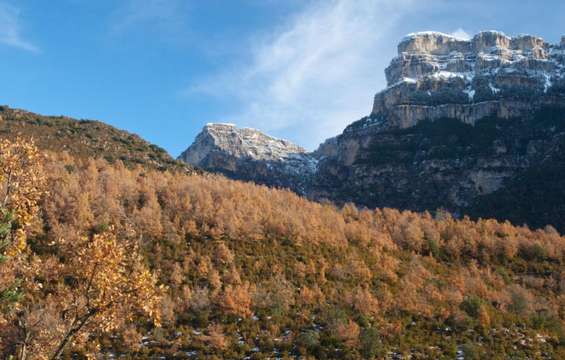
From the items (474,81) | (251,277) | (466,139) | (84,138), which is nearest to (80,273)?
(251,277)

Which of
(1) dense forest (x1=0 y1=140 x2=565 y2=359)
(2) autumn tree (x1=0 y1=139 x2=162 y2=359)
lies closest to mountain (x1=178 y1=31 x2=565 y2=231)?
(1) dense forest (x1=0 y1=140 x2=565 y2=359)

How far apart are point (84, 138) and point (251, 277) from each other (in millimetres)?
41849

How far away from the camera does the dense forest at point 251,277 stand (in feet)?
40.3

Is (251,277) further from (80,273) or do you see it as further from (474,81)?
(474,81)

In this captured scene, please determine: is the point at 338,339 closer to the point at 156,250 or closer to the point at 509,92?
the point at 156,250

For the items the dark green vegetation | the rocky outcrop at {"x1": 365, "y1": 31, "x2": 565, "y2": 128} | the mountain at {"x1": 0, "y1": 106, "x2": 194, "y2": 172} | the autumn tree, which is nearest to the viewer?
the autumn tree

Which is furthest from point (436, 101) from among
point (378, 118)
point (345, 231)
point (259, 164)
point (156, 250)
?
point (156, 250)

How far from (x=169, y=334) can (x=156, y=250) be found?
895 cm

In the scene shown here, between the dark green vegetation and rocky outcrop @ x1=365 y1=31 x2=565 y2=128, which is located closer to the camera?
the dark green vegetation

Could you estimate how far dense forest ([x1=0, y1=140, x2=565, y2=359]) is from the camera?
40.3 ft

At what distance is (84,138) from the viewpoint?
65.0 m

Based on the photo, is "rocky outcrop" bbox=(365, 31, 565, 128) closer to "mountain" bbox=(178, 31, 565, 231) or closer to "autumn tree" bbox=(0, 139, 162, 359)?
"mountain" bbox=(178, 31, 565, 231)

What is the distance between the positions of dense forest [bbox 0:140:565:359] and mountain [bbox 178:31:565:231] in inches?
2532

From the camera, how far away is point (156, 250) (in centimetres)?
3262
